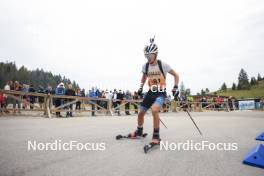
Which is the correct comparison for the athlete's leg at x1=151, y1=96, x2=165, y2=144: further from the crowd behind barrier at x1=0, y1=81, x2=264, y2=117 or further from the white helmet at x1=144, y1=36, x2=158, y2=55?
the crowd behind barrier at x1=0, y1=81, x2=264, y2=117

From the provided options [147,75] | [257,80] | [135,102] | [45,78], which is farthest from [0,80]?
[257,80]

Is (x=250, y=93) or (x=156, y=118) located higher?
(x=250, y=93)

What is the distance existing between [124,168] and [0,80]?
110 meters

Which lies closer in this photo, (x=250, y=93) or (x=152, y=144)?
(x=152, y=144)

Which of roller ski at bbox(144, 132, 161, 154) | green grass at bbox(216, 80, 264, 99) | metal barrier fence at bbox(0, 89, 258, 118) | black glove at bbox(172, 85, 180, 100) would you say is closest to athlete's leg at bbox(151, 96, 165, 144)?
roller ski at bbox(144, 132, 161, 154)

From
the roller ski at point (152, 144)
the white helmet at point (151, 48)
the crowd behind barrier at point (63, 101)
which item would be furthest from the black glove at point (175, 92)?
the crowd behind barrier at point (63, 101)

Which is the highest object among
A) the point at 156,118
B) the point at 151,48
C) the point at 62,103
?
the point at 151,48

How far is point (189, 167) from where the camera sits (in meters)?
3.15

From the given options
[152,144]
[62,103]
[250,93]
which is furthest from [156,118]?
[250,93]

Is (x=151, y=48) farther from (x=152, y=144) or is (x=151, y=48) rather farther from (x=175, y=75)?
(x=152, y=144)

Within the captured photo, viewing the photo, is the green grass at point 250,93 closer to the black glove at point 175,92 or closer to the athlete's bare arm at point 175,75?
the athlete's bare arm at point 175,75

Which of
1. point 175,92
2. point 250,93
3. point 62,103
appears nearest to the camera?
point 175,92

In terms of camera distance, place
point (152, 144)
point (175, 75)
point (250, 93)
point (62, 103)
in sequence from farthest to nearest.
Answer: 1. point (250, 93)
2. point (62, 103)
3. point (175, 75)
4. point (152, 144)

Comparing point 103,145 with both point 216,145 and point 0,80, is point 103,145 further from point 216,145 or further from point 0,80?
point 0,80
